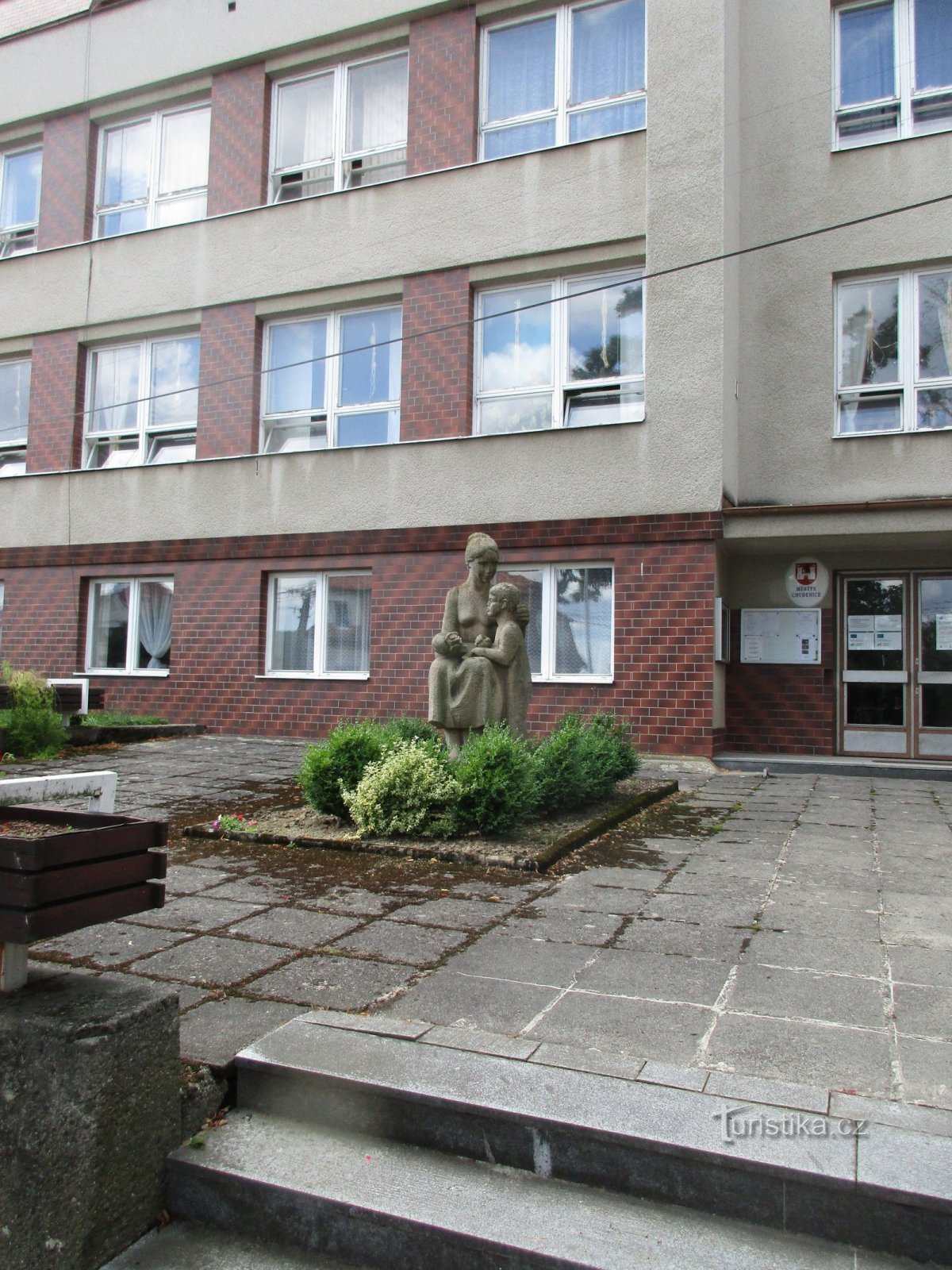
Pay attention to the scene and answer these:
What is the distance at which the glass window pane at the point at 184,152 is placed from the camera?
575 inches

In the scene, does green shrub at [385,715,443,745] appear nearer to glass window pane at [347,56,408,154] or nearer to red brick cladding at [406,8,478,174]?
red brick cladding at [406,8,478,174]

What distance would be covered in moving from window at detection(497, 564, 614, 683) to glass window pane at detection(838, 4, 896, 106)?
249 inches

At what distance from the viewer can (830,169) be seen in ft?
37.5

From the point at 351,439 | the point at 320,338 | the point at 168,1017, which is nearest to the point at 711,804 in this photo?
the point at 168,1017

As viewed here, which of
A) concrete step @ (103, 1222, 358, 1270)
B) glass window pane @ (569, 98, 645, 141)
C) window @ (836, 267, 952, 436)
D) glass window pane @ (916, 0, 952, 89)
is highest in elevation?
glass window pane @ (916, 0, 952, 89)

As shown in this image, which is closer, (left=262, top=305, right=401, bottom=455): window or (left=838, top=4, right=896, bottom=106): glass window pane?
(left=838, top=4, right=896, bottom=106): glass window pane

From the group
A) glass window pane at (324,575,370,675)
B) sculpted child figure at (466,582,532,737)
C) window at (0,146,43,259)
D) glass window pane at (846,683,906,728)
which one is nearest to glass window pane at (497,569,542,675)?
glass window pane at (324,575,370,675)

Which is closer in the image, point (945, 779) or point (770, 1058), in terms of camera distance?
point (770, 1058)

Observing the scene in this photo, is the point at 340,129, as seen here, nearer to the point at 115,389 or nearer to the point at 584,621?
the point at 115,389

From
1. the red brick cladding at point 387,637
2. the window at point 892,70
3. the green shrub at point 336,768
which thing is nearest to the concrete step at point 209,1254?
the green shrub at point 336,768

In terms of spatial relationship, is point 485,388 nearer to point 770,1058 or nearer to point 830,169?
point 830,169

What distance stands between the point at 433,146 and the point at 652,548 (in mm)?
6153

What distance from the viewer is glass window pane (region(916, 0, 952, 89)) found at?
36.9 feet

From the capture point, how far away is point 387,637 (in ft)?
40.9
